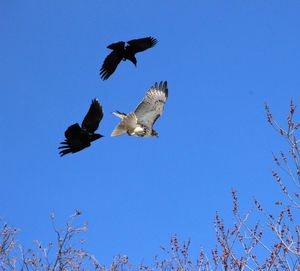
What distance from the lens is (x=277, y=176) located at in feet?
24.5

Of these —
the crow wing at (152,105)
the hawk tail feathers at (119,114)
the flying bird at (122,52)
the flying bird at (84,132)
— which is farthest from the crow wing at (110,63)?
the flying bird at (84,132)


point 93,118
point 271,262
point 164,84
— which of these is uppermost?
point 164,84

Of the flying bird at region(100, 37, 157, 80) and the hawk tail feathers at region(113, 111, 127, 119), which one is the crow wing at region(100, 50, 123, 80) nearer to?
the flying bird at region(100, 37, 157, 80)

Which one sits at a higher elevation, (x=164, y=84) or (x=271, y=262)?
(x=164, y=84)

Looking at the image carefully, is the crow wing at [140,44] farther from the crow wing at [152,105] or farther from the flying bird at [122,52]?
the crow wing at [152,105]

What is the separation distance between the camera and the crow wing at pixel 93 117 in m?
6.00

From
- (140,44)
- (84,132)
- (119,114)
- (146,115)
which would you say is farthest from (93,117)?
(146,115)

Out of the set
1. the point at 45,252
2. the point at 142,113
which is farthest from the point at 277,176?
the point at 45,252

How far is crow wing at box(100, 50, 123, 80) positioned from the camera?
7.77 metres

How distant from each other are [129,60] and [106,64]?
0.36m

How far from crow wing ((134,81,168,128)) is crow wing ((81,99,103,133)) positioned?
104 inches

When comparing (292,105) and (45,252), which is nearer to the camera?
(292,105)

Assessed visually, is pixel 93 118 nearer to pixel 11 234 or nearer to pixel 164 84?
pixel 164 84

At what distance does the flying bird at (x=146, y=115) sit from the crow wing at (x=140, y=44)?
44.8 inches
